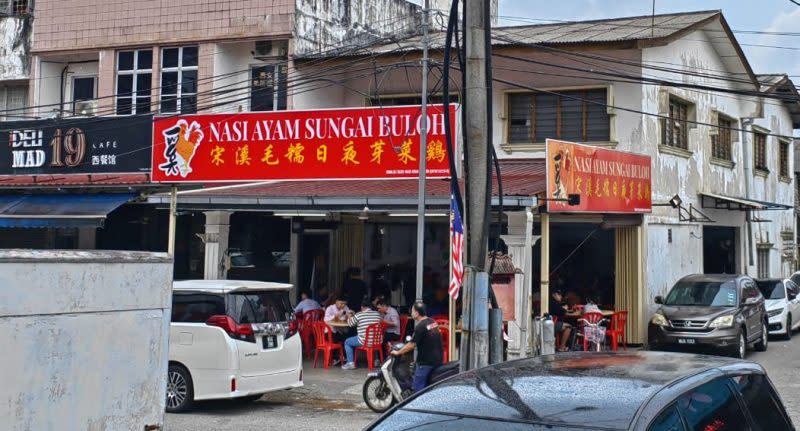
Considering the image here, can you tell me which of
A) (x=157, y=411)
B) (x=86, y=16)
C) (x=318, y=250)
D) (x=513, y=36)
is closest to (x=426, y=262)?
(x=318, y=250)

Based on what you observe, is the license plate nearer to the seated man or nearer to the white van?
the white van

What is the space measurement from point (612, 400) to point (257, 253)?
19538mm

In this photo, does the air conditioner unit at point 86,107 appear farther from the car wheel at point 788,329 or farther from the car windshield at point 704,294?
the car wheel at point 788,329

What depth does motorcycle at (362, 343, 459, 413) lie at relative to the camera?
1280 cm

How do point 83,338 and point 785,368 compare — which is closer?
point 83,338

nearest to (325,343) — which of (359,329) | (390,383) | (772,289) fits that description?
(359,329)

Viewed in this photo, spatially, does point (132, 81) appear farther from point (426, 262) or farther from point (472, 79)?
point (472, 79)

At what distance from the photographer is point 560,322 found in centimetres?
1838

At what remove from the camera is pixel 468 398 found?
4.71 meters

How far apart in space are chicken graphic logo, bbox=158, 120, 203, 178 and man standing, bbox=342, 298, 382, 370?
Result: 4.24 m

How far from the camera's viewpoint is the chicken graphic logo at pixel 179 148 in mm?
17969

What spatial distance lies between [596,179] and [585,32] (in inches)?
266

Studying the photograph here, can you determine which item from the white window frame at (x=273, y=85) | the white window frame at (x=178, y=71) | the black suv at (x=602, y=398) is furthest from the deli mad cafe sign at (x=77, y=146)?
the black suv at (x=602, y=398)

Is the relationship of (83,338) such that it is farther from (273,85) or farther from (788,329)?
(788,329)
